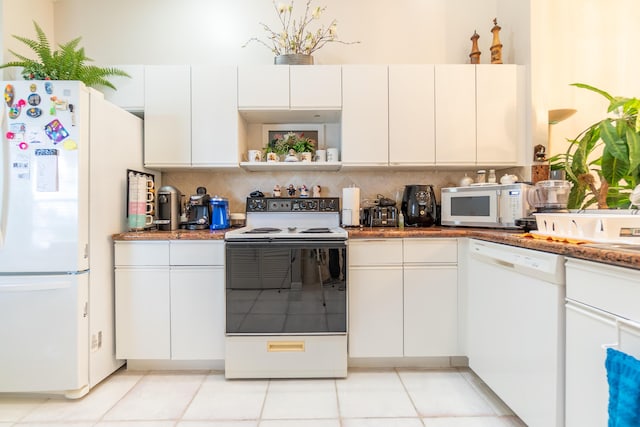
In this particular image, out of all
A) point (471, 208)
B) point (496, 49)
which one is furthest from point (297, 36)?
point (471, 208)

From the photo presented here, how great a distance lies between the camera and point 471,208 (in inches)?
88.2

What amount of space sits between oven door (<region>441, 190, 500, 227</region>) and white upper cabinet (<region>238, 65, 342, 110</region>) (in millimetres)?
1146

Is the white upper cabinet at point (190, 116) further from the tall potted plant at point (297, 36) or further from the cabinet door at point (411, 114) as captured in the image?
the cabinet door at point (411, 114)

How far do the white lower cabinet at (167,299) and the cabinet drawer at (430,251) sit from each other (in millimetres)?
1189

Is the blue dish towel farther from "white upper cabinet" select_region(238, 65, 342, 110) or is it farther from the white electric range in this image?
"white upper cabinet" select_region(238, 65, 342, 110)

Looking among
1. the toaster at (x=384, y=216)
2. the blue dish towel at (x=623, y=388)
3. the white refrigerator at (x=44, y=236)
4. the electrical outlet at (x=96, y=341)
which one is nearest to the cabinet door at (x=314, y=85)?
the toaster at (x=384, y=216)

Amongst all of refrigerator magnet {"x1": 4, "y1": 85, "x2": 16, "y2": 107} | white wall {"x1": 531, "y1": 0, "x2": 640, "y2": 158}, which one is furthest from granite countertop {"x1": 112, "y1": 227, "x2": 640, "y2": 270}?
white wall {"x1": 531, "y1": 0, "x2": 640, "y2": 158}

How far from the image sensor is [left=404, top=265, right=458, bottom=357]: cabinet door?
2.07m

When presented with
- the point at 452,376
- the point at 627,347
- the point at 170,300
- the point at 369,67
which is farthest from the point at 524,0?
the point at 170,300

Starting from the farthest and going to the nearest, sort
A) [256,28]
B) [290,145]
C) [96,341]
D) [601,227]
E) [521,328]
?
[256,28] < [290,145] < [96,341] < [521,328] < [601,227]

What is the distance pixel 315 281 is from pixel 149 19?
2.56 metres

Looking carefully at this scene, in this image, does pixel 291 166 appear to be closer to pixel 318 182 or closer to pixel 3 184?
pixel 318 182

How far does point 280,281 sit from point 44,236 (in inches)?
50.4

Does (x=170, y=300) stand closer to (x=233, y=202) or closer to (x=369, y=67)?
(x=233, y=202)
